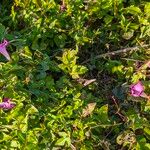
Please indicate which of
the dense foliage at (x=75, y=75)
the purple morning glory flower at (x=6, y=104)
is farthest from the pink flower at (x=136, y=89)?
the purple morning glory flower at (x=6, y=104)

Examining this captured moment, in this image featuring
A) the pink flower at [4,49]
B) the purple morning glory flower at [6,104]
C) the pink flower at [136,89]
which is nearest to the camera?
the purple morning glory flower at [6,104]

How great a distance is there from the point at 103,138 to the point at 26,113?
1.32 ft

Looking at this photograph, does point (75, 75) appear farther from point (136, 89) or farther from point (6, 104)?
point (6, 104)

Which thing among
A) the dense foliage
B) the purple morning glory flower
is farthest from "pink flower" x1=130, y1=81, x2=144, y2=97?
the purple morning glory flower

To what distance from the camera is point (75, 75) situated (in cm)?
244

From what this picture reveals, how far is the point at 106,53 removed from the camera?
2635mm

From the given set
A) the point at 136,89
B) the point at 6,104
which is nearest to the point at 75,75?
the point at 136,89

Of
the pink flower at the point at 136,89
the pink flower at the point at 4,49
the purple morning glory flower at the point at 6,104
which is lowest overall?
the pink flower at the point at 136,89

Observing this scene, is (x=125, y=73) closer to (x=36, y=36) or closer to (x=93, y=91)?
(x=93, y=91)

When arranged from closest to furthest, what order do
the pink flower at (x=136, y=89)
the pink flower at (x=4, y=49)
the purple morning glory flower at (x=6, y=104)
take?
the purple morning glory flower at (x=6, y=104)
the pink flower at (x=4, y=49)
the pink flower at (x=136, y=89)

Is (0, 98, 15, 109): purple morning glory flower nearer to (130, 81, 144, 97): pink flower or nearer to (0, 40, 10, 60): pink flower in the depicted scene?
(0, 40, 10, 60): pink flower

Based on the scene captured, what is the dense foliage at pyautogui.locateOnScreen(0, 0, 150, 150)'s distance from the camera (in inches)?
87.9

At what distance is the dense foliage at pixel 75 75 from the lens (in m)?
2.23

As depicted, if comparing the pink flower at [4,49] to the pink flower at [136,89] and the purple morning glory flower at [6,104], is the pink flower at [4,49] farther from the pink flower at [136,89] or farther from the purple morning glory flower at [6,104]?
the pink flower at [136,89]
